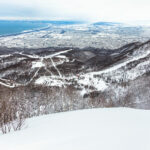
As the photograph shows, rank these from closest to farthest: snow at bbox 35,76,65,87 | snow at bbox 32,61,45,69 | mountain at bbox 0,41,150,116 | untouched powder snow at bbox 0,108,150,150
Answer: untouched powder snow at bbox 0,108,150,150, mountain at bbox 0,41,150,116, snow at bbox 35,76,65,87, snow at bbox 32,61,45,69

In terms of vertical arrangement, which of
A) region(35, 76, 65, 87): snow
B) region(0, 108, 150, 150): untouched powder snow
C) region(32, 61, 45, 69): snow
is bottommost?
region(35, 76, 65, 87): snow

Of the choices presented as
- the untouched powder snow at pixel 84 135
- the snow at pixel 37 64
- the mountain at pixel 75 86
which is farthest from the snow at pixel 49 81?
the untouched powder snow at pixel 84 135

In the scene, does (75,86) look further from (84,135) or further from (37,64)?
(84,135)

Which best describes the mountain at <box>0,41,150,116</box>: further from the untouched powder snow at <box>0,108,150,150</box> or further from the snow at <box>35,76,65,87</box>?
the untouched powder snow at <box>0,108,150,150</box>

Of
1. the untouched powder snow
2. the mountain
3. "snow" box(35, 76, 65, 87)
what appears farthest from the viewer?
"snow" box(35, 76, 65, 87)

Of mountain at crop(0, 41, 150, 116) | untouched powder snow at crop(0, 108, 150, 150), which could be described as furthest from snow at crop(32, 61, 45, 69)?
untouched powder snow at crop(0, 108, 150, 150)

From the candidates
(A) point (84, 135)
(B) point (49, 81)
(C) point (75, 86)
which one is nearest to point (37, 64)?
(B) point (49, 81)

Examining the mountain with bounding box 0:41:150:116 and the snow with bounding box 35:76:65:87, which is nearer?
the mountain with bounding box 0:41:150:116

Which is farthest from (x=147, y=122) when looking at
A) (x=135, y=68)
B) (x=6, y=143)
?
(x=135, y=68)

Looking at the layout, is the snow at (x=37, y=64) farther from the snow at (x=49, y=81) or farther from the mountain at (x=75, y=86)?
the snow at (x=49, y=81)
